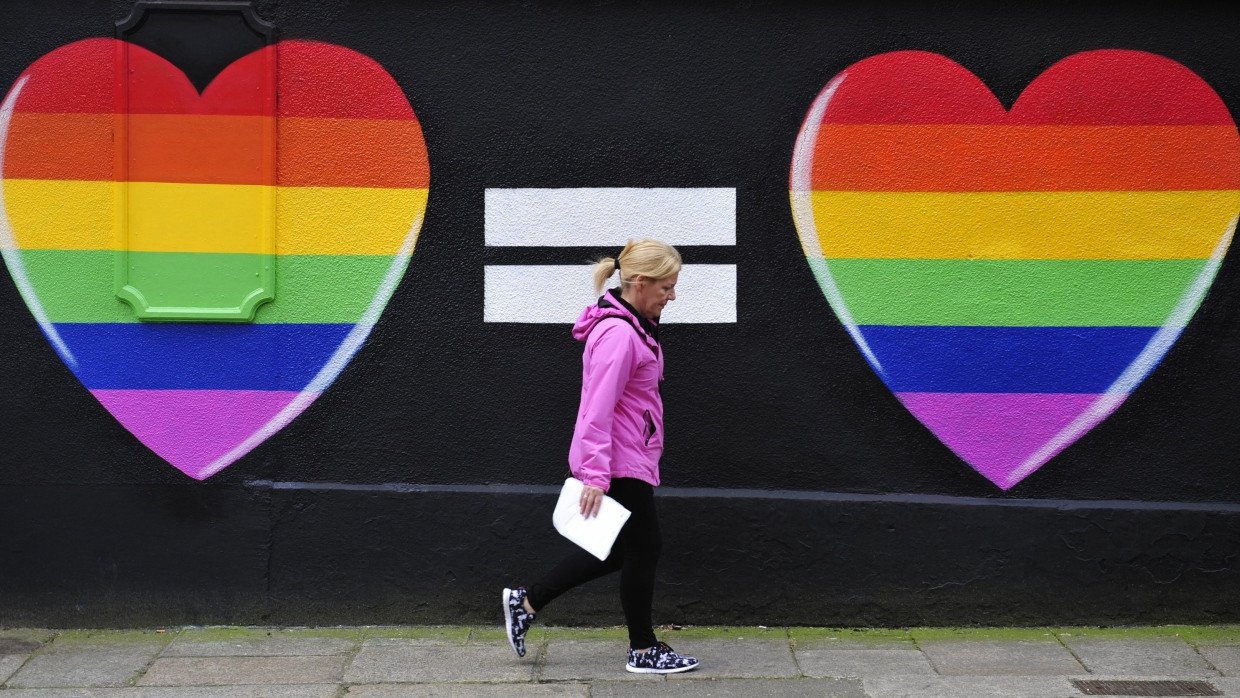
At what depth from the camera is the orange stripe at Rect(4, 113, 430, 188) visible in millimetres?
5324

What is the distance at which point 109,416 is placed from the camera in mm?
5402

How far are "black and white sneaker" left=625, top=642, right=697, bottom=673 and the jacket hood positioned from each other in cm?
123

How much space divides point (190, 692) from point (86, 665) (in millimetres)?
651

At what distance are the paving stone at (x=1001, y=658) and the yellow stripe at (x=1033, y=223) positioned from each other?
168 cm

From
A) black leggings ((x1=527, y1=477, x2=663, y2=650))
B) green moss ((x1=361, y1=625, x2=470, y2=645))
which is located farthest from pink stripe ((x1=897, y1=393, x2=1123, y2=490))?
green moss ((x1=361, y1=625, x2=470, y2=645))

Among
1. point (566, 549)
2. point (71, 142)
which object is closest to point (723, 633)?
point (566, 549)

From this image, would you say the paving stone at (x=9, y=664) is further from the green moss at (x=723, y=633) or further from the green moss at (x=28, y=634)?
the green moss at (x=723, y=633)

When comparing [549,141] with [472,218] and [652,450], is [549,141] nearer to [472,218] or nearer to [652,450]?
[472,218]

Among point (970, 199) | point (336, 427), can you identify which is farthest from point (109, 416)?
point (970, 199)

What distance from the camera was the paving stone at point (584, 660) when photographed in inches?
187

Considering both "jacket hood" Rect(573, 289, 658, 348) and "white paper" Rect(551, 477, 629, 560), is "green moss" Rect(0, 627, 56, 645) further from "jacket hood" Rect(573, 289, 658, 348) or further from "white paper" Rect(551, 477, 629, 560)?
"jacket hood" Rect(573, 289, 658, 348)

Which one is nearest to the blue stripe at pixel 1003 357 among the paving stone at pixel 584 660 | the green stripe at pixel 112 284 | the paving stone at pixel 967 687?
the paving stone at pixel 967 687

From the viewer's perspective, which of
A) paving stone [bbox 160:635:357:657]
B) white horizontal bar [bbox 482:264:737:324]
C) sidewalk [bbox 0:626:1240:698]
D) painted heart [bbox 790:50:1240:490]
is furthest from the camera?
white horizontal bar [bbox 482:264:737:324]

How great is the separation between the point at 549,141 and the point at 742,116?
0.87 m
